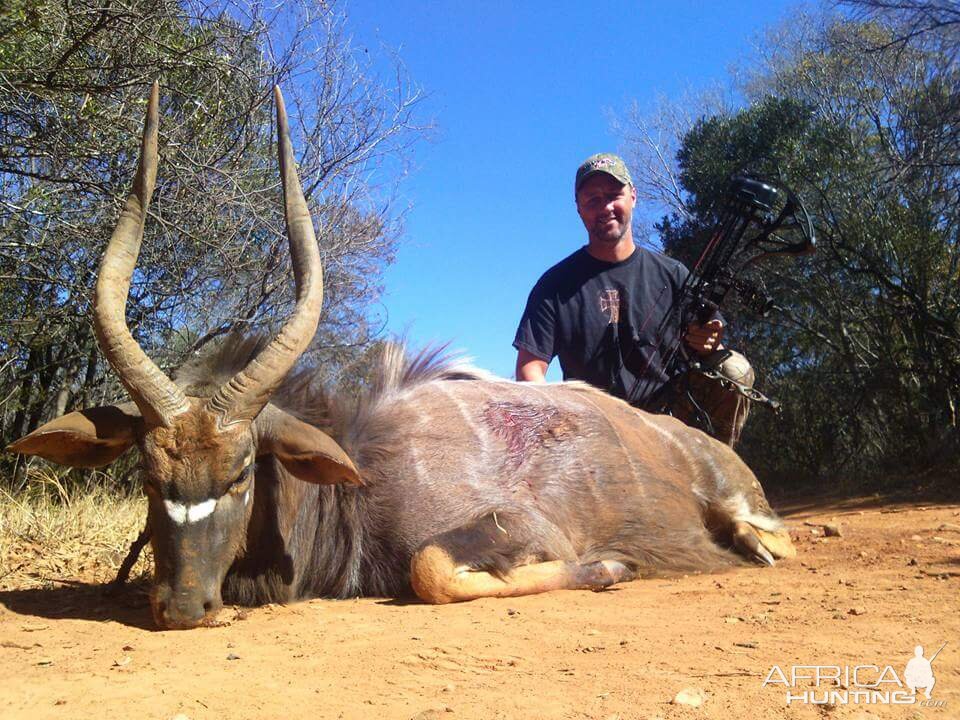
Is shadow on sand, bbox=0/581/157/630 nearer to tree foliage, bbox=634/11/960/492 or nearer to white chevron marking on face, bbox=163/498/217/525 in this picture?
white chevron marking on face, bbox=163/498/217/525

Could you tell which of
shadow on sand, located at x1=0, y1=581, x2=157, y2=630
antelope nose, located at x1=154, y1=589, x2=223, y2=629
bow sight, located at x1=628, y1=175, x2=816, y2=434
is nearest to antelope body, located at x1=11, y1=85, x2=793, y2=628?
antelope nose, located at x1=154, y1=589, x2=223, y2=629

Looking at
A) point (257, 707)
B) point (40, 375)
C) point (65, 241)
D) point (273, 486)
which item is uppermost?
point (65, 241)

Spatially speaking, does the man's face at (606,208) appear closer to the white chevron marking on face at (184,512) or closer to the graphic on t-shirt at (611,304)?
the graphic on t-shirt at (611,304)

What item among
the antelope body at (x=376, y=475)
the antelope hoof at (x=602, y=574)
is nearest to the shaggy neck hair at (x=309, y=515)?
the antelope body at (x=376, y=475)

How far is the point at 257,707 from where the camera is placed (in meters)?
2.13

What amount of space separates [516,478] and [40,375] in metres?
4.44

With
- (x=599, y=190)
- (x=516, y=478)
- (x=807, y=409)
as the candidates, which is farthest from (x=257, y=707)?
(x=807, y=409)

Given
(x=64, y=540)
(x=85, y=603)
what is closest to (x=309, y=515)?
(x=85, y=603)

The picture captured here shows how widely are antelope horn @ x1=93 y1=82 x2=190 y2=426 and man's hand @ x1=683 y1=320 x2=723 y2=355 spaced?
3568mm

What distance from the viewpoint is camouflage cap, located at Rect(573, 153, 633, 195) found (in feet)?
19.7

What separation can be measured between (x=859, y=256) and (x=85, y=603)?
8860 mm

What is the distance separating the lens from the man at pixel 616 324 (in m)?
5.83

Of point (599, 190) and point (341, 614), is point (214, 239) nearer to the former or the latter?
point (599, 190)

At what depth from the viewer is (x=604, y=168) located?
599 centimetres
